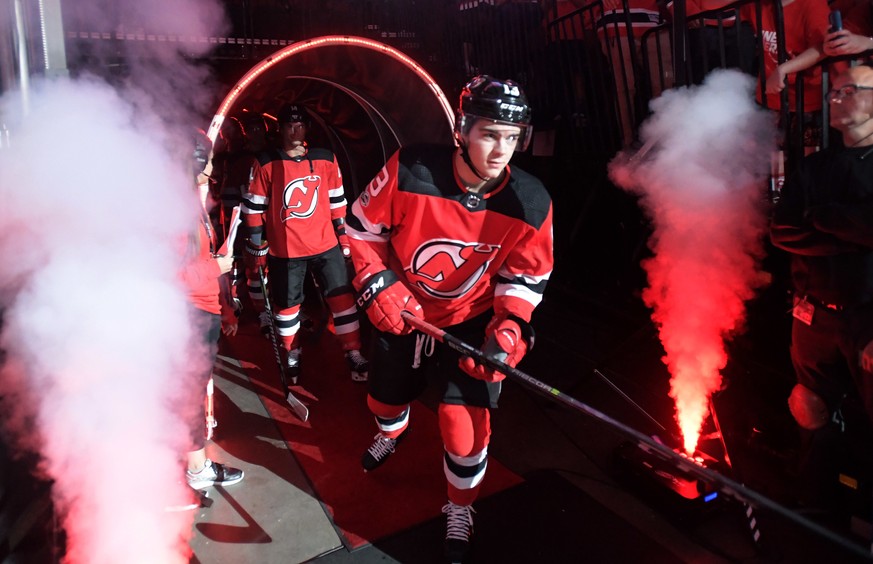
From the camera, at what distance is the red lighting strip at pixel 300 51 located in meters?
3.97

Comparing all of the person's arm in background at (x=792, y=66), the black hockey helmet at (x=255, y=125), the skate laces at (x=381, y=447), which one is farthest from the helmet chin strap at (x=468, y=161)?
the black hockey helmet at (x=255, y=125)

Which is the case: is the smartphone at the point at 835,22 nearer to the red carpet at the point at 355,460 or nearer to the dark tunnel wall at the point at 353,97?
the dark tunnel wall at the point at 353,97

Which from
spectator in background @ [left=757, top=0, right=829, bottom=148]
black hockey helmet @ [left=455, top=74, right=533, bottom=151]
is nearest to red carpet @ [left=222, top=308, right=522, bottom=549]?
black hockey helmet @ [left=455, top=74, right=533, bottom=151]

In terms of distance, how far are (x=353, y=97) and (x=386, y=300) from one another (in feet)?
15.0

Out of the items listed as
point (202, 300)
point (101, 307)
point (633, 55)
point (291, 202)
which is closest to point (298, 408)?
point (202, 300)

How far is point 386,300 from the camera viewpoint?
2957 millimetres

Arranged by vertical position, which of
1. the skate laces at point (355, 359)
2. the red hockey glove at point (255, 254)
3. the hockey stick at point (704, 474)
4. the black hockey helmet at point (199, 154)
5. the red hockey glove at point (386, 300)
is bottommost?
the skate laces at point (355, 359)

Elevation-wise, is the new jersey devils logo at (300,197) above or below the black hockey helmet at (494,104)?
below

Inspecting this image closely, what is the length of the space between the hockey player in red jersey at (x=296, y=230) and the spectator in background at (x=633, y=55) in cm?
252

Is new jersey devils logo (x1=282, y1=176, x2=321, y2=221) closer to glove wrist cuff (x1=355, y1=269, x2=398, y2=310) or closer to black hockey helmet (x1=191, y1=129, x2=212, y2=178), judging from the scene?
black hockey helmet (x1=191, y1=129, x2=212, y2=178)

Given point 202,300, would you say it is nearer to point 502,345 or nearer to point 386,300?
point 386,300

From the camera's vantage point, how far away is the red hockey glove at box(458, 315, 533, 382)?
104 inches

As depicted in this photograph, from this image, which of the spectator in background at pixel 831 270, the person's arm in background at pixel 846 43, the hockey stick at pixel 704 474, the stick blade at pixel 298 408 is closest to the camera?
the hockey stick at pixel 704 474

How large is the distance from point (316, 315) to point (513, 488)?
3.78 meters
